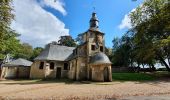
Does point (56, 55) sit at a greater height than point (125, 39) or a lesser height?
lesser

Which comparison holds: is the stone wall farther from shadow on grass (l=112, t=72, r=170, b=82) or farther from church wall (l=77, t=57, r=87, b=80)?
shadow on grass (l=112, t=72, r=170, b=82)

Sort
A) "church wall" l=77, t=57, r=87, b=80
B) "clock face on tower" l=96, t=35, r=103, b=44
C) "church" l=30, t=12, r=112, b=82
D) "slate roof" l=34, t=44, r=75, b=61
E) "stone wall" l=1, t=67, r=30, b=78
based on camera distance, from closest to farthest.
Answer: "church" l=30, t=12, r=112, b=82 < "church wall" l=77, t=57, r=87, b=80 < "clock face on tower" l=96, t=35, r=103, b=44 < "slate roof" l=34, t=44, r=75, b=61 < "stone wall" l=1, t=67, r=30, b=78

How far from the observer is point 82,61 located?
96.1ft

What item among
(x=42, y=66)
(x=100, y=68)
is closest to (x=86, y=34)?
(x=100, y=68)

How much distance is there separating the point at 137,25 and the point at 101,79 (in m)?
14.8

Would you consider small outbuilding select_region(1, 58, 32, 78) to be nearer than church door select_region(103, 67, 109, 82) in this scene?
No

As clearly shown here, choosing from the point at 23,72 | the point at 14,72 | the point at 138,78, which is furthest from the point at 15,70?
the point at 138,78

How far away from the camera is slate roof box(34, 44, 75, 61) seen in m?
35.2

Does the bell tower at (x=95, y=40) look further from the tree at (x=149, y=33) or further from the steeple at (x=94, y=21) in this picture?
the tree at (x=149, y=33)

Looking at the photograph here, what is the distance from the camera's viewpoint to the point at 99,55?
27.7m

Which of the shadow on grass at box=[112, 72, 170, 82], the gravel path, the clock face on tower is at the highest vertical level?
the clock face on tower

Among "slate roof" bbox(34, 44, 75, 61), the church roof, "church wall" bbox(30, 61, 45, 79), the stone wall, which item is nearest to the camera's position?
the church roof

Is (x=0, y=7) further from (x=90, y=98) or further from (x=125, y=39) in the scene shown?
(x=125, y=39)

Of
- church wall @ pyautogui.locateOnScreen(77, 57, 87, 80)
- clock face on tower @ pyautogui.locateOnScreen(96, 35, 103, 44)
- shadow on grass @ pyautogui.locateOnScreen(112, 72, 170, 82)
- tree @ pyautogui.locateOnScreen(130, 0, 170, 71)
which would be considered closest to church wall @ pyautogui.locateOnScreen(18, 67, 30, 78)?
church wall @ pyautogui.locateOnScreen(77, 57, 87, 80)
